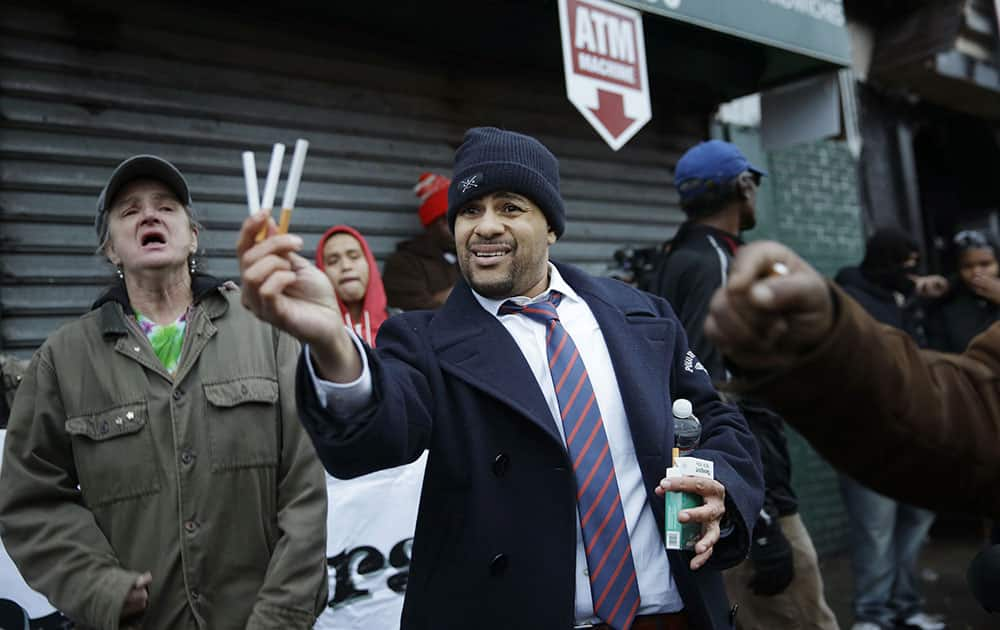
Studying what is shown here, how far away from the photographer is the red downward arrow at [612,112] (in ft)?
16.2

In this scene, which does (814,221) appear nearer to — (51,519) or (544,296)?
(544,296)

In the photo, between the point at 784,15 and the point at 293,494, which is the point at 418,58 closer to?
the point at 784,15

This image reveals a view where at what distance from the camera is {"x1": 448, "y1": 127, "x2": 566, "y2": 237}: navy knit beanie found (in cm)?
259

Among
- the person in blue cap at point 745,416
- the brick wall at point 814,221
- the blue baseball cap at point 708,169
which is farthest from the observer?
the brick wall at point 814,221

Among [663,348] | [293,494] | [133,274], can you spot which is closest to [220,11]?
[133,274]

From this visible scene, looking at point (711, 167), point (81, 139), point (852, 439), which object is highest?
point (81, 139)

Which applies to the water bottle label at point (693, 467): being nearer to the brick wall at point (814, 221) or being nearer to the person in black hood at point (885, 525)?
the person in black hood at point (885, 525)

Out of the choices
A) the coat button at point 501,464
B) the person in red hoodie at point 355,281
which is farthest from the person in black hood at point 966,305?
the coat button at point 501,464

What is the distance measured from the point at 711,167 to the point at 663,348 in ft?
6.32

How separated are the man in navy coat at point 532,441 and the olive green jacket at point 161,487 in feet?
2.03

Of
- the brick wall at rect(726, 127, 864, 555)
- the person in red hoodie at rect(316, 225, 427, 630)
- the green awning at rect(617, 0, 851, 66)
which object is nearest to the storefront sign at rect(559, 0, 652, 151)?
the green awning at rect(617, 0, 851, 66)

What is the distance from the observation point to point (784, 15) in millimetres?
6402

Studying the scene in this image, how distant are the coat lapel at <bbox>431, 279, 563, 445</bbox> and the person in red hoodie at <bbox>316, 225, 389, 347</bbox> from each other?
7.40 ft

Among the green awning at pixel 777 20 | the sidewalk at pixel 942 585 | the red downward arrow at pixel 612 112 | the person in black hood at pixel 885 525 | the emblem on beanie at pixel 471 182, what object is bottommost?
the sidewalk at pixel 942 585
